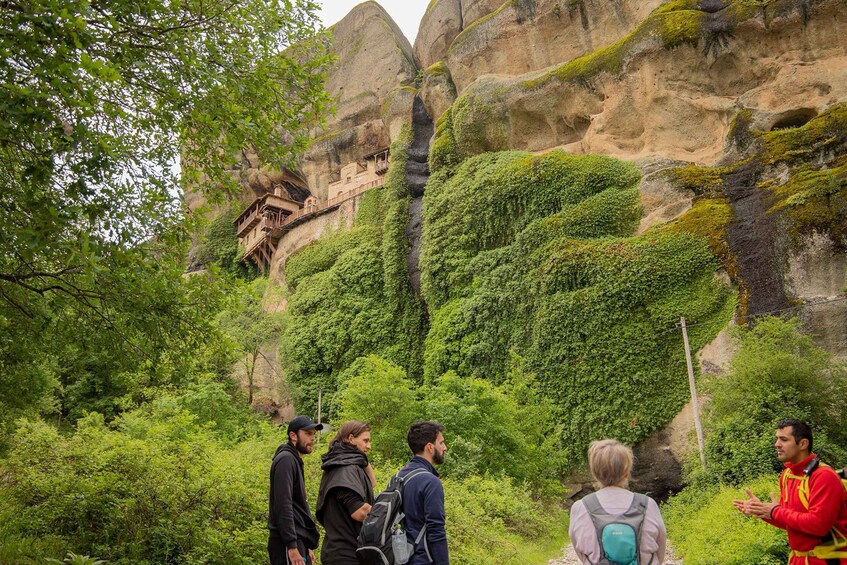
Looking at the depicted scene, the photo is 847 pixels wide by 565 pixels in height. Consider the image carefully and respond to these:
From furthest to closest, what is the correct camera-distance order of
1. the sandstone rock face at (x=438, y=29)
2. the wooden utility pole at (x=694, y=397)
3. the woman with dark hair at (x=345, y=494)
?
1. the sandstone rock face at (x=438, y=29)
2. the wooden utility pole at (x=694, y=397)
3. the woman with dark hair at (x=345, y=494)

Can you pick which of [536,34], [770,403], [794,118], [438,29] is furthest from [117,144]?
[438,29]

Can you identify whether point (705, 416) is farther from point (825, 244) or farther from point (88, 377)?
point (88, 377)

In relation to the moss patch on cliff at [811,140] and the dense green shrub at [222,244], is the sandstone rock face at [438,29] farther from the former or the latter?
the moss patch on cliff at [811,140]

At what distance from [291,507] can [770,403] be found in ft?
35.1

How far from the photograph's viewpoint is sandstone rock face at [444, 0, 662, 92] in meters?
26.2

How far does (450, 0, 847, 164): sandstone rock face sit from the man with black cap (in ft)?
63.2

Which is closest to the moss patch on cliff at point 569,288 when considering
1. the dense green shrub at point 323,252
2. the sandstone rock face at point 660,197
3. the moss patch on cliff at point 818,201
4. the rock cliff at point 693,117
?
the sandstone rock face at point 660,197

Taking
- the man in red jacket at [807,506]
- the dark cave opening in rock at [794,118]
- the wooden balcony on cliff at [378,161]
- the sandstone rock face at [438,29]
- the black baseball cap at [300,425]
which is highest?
the sandstone rock face at [438,29]

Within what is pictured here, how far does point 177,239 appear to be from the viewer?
7.74 metres

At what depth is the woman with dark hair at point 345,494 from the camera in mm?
4477

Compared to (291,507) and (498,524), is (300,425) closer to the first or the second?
(291,507)

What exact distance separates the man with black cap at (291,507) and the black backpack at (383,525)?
762mm

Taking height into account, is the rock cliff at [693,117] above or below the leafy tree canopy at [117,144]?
above

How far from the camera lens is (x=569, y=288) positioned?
63.0 ft
